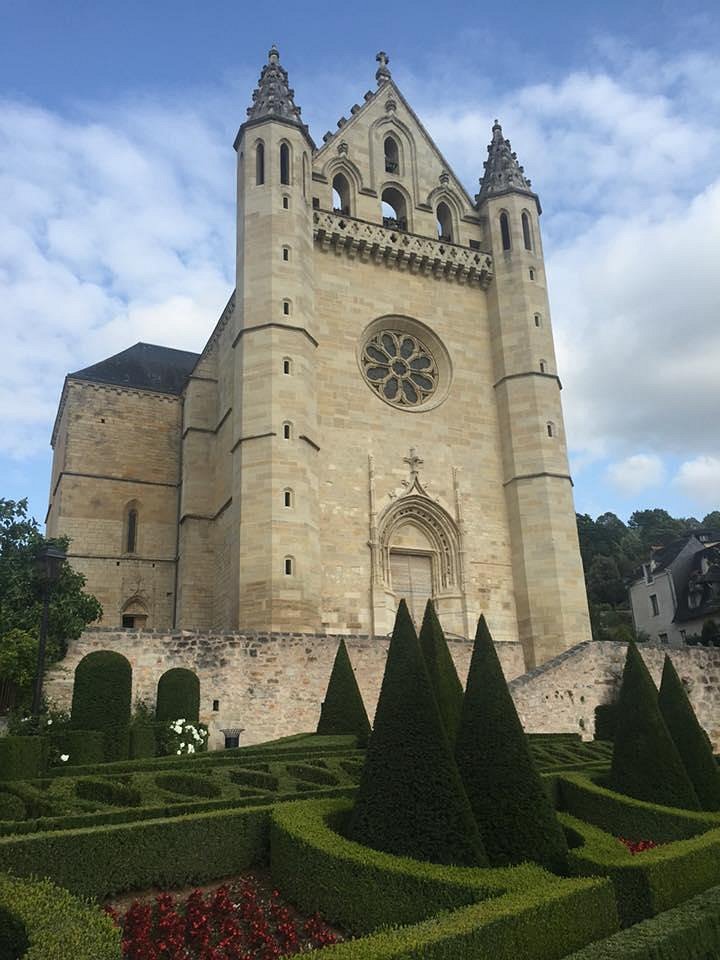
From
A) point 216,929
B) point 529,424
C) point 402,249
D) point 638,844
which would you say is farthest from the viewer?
point 402,249

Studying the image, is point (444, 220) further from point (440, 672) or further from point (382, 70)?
point (440, 672)

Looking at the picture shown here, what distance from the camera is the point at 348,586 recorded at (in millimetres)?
21656

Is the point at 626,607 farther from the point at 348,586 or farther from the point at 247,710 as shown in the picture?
the point at 247,710

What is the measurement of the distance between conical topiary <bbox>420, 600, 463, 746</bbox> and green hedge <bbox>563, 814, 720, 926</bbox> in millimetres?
2874

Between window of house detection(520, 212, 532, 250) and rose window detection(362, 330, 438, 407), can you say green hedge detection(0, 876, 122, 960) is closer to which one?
rose window detection(362, 330, 438, 407)

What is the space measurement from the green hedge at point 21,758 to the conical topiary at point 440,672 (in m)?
4.90

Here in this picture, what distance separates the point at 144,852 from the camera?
5828mm

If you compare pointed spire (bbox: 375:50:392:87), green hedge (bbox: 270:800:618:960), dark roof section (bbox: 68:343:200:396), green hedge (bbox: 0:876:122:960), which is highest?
pointed spire (bbox: 375:50:392:87)

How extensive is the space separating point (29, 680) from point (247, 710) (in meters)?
4.28

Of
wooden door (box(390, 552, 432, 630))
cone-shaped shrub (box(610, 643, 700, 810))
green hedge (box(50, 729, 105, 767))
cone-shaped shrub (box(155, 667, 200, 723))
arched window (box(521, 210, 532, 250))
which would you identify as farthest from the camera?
arched window (box(521, 210, 532, 250))

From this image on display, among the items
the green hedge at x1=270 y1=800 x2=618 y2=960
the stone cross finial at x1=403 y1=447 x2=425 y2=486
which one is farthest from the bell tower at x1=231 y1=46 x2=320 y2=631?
the green hedge at x1=270 y1=800 x2=618 y2=960

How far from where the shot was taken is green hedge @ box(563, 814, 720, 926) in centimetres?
551

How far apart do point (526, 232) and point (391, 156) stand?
19.2ft

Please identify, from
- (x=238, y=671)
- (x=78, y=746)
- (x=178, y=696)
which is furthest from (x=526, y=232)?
(x=78, y=746)
